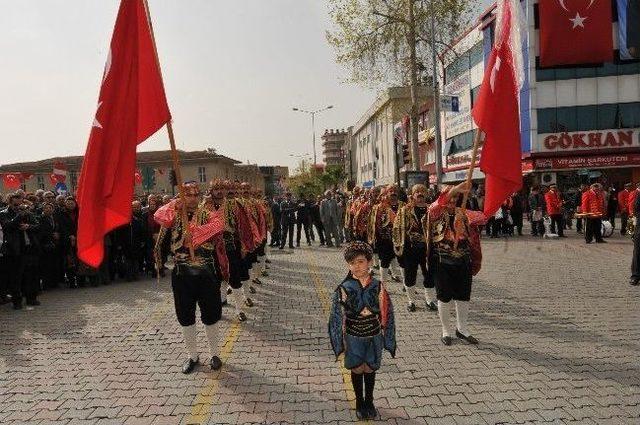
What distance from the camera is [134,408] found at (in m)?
5.03

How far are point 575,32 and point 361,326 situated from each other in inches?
1129

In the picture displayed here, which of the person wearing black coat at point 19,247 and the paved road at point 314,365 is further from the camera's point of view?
the person wearing black coat at point 19,247

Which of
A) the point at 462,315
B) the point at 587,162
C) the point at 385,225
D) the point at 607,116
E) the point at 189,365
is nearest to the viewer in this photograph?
the point at 189,365

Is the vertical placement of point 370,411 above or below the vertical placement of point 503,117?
below

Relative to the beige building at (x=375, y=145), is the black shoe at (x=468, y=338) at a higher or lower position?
lower

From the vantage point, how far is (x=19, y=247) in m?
9.93

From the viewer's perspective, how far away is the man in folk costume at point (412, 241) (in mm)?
8391

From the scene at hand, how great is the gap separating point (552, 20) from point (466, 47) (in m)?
11.5

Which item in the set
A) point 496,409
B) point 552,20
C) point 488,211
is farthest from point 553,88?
point 496,409

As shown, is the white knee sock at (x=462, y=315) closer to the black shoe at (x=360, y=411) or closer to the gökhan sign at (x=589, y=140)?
the black shoe at (x=360, y=411)

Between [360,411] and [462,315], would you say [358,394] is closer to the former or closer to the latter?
[360,411]

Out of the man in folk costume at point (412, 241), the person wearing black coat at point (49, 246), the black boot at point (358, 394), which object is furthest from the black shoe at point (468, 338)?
the person wearing black coat at point (49, 246)

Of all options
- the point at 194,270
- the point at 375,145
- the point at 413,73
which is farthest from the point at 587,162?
the point at 375,145

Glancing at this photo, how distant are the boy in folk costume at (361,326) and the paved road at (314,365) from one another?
352mm
